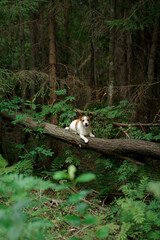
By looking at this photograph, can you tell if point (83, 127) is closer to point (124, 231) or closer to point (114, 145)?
point (114, 145)

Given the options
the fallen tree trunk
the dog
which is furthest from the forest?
the dog

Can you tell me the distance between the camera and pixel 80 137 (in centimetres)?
589

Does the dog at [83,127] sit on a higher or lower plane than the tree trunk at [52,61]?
lower

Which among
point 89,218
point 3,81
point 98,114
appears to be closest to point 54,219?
point 98,114

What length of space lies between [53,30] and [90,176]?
284 inches

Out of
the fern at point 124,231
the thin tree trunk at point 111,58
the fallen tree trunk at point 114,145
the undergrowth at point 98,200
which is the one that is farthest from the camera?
the thin tree trunk at point 111,58

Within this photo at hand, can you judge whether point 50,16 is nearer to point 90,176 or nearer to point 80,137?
point 80,137

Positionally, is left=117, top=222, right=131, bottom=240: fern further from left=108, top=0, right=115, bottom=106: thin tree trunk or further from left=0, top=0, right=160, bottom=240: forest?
left=108, top=0, right=115, bottom=106: thin tree trunk

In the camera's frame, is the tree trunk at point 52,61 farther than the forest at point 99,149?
Yes

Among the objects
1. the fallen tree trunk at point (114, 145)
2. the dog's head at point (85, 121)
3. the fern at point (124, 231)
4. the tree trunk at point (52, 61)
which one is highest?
the tree trunk at point (52, 61)

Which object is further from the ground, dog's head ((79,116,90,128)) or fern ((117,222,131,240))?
dog's head ((79,116,90,128))

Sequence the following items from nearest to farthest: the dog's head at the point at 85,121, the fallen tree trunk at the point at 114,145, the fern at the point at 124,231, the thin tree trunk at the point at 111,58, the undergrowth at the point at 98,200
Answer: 1. the undergrowth at the point at 98,200
2. the fern at the point at 124,231
3. the fallen tree trunk at the point at 114,145
4. the dog's head at the point at 85,121
5. the thin tree trunk at the point at 111,58

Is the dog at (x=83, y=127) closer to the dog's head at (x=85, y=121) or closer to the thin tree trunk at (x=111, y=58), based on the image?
the dog's head at (x=85, y=121)

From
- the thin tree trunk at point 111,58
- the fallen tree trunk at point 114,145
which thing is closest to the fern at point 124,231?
the fallen tree trunk at point 114,145
